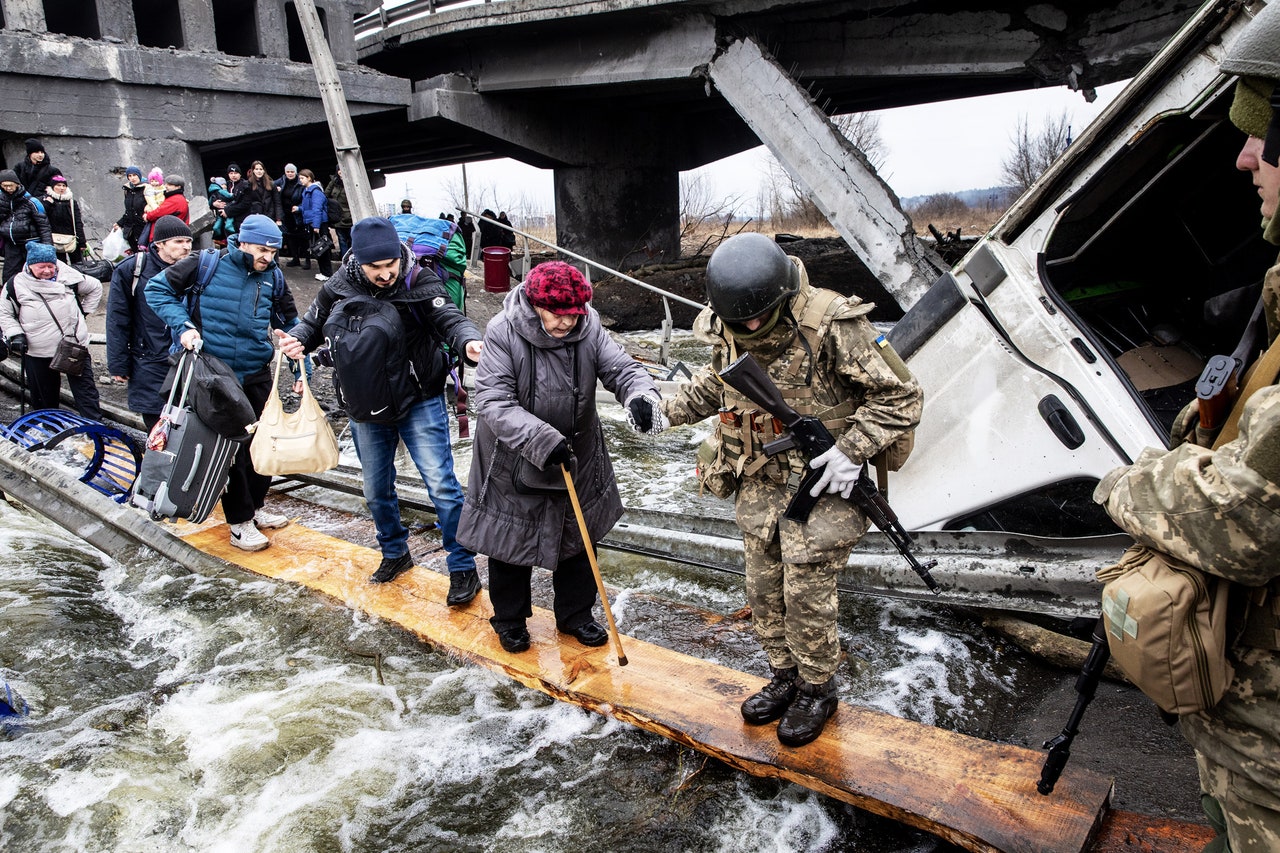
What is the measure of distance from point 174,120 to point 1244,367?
47.0 feet

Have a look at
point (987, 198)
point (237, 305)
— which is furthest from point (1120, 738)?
point (987, 198)

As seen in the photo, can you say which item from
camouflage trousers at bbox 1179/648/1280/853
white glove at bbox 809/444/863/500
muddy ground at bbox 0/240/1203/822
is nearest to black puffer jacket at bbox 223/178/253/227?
white glove at bbox 809/444/863/500

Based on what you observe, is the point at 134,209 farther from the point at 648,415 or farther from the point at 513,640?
the point at 648,415

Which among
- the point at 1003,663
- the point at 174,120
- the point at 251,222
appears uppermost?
the point at 174,120

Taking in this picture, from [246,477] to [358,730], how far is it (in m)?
2.17

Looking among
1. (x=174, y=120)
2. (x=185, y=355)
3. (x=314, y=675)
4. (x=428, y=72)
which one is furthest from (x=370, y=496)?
(x=428, y=72)

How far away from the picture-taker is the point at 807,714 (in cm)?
283

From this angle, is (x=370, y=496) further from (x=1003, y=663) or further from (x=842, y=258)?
(x=842, y=258)

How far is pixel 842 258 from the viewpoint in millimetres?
15109

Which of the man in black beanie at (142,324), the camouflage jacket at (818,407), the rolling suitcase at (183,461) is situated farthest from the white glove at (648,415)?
the man in black beanie at (142,324)

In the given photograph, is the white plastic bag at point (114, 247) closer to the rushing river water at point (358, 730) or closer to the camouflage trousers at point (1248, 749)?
the rushing river water at point (358, 730)

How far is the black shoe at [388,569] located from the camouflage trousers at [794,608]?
7.19ft

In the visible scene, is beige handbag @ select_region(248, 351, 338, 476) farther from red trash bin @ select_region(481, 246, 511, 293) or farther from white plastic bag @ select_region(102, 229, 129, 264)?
red trash bin @ select_region(481, 246, 511, 293)

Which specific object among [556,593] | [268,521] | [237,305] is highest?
[237,305]
